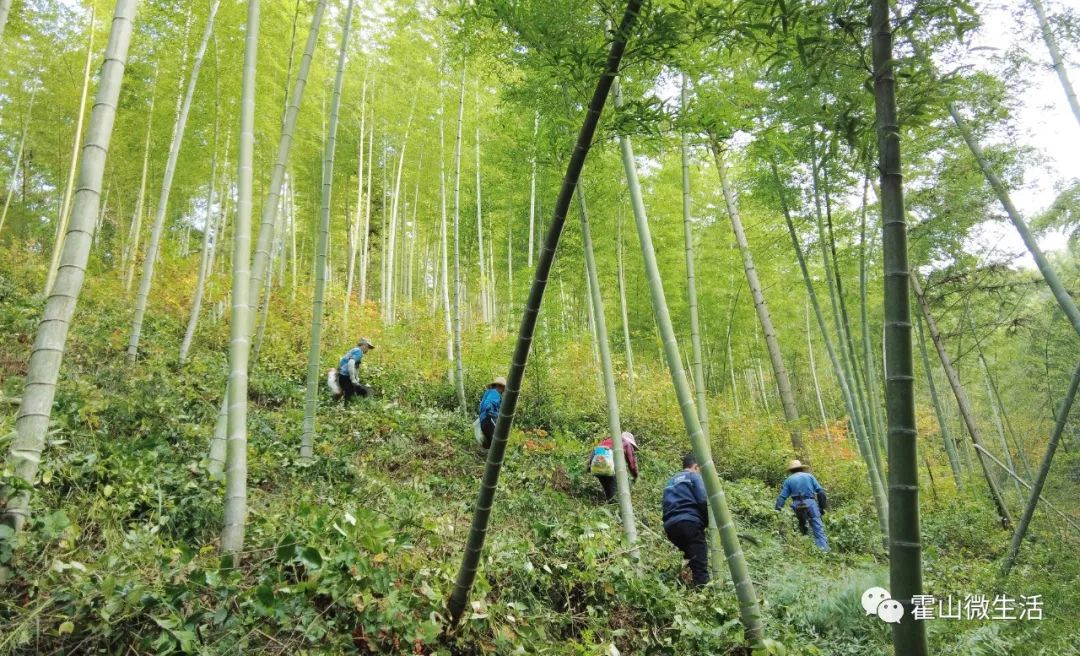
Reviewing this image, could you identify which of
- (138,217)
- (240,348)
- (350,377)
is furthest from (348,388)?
(138,217)

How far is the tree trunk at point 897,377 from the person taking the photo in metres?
1.01

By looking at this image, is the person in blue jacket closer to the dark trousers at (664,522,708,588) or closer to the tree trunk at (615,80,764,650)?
the dark trousers at (664,522,708,588)

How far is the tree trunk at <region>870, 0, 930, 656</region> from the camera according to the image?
1012 millimetres

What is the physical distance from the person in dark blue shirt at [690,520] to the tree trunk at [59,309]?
10.9ft

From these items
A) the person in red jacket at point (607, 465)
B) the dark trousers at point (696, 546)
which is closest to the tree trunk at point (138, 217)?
the person in red jacket at point (607, 465)

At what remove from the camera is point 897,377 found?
1082 mm

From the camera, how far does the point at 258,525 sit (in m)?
2.66

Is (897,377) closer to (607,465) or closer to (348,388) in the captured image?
(607,465)

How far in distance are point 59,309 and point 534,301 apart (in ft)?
5.40

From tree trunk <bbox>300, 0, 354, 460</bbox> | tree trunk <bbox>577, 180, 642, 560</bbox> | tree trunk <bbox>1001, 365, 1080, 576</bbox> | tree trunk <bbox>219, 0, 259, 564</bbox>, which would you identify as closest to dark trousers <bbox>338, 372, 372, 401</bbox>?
tree trunk <bbox>300, 0, 354, 460</bbox>

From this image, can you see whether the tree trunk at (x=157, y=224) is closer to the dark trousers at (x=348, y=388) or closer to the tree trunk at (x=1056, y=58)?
the dark trousers at (x=348, y=388)

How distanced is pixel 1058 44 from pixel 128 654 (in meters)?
7.30

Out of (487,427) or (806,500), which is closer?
(487,427)

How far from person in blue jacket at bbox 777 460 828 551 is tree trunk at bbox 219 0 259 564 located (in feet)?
17.3
